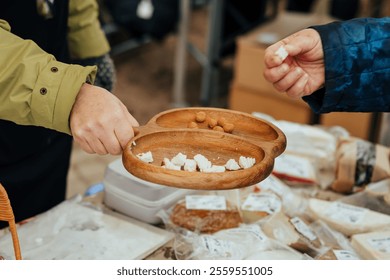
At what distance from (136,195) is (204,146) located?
0.98 feet

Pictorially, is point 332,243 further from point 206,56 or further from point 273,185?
point 206,56

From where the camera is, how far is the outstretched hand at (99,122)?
94cm

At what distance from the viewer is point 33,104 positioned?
964 mm

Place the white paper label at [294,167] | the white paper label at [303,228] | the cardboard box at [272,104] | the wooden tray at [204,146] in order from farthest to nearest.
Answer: the cardboard box at [272,104] < the white paper label at [294,167] < the white paper label at [303,228] < the wooden tray at [204,146]

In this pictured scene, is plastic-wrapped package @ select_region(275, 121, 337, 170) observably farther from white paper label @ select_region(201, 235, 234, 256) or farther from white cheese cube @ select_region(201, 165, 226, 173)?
white cheese cube @ select_region(201, 165, 226, 173)

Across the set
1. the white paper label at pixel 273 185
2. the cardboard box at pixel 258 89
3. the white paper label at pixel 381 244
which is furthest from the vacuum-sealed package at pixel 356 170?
the cardboard box at pixel 258 89

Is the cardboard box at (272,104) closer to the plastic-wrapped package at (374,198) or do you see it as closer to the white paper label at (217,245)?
the plastic-wrapped package at (374,198)

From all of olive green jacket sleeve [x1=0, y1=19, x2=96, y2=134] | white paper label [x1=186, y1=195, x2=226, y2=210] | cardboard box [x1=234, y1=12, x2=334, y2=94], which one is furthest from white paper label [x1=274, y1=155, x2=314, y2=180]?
cardboard box [x1=234, y1=12, x2=334, y2=94]

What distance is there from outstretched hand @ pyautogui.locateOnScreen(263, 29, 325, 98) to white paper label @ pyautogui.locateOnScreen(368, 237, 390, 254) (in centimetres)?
37

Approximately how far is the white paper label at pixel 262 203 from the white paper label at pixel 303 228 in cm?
6

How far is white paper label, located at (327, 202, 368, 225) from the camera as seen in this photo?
1302 mm

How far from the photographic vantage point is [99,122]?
936 mm

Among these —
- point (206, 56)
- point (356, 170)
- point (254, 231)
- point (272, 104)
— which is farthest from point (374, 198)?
point (206, 56)
